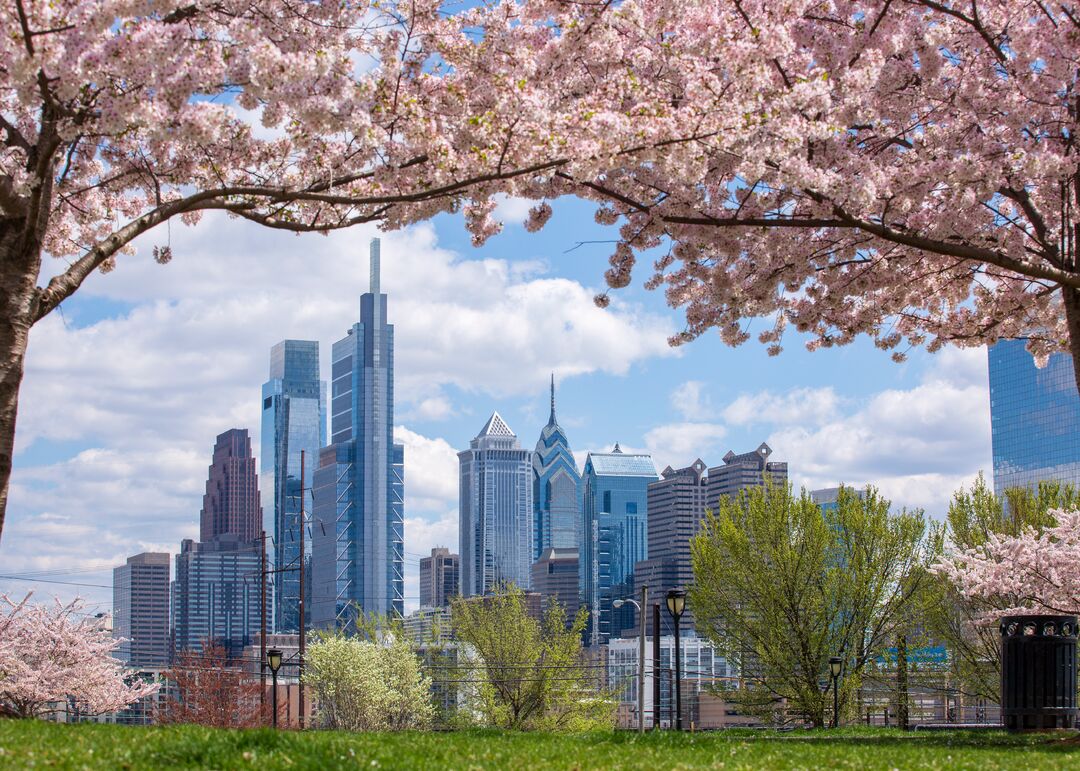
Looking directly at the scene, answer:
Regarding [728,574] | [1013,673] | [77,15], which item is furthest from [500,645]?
[77,15]

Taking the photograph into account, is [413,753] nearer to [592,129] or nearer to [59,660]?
[592,129]

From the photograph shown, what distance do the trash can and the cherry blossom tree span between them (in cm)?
397

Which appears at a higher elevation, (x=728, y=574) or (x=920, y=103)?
(x=920, y=103)

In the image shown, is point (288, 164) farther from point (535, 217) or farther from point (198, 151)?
point (535, 217)

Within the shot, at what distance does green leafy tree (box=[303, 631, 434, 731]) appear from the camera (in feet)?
164

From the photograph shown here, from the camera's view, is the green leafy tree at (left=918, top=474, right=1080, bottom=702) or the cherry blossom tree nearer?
the cherry blossom tree

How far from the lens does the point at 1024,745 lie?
1214 centimetres

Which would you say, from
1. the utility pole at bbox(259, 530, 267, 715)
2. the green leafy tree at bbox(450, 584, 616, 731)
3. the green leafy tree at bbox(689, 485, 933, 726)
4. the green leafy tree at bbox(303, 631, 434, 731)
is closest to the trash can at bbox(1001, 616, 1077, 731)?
the green leafy tree at bbox(689, 485, 933, 726)

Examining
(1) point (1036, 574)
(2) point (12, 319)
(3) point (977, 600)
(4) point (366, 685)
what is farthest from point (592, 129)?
(4) point (366, 685)

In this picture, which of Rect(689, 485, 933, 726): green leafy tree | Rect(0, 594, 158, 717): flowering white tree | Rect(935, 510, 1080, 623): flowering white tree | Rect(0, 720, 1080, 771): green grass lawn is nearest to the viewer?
Rect(0, 720, 1080, 771): green grass lawn

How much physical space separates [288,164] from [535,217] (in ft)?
10.9

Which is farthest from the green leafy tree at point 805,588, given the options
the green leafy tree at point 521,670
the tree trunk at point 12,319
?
the tree trunk at point 12,319

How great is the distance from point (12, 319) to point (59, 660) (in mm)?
34705

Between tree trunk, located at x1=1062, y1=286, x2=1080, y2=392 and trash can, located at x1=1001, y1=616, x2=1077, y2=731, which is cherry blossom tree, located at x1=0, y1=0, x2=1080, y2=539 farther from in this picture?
trash can, located at x1=1001, y1=616, x2=1077, y2=731
